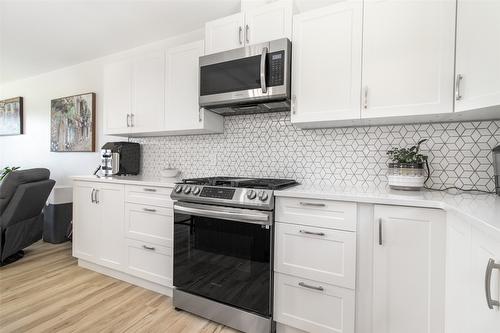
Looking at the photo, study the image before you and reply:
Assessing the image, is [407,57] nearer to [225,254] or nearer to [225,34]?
[225,34]

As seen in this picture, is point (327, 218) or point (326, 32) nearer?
point (327, 218)

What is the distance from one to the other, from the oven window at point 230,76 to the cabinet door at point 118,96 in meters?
1.08

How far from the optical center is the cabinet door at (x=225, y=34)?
200 centimetres

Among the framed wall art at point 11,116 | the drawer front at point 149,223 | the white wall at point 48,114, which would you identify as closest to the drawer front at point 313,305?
the drawer front at point 149,223

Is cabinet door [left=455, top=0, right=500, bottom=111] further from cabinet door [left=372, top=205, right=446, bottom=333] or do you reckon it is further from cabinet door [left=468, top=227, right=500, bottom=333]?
cabinet door [left=468, top=227, right=500, bottom=333]

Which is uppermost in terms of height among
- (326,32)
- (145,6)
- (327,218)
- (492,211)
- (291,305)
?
(145,6)

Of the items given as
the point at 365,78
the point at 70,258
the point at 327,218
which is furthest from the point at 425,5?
the point at 70,258

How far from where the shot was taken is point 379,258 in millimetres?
Result: 1369

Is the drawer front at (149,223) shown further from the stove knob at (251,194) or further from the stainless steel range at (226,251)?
the stove knob at (251,194)

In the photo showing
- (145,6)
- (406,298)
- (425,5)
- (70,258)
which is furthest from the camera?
(70,258)

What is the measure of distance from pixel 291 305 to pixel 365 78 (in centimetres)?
154

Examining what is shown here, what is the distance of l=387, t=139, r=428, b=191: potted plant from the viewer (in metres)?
1.55

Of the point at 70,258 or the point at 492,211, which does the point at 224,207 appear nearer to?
the point at 492,211

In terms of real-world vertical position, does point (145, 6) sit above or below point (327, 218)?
above
